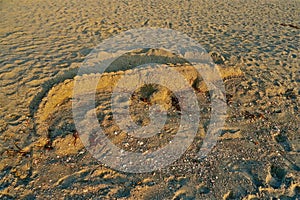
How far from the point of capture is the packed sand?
3.46 meters

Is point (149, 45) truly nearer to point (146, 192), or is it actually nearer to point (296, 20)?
point (146, 192)

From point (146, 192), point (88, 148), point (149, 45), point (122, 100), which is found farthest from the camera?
point (149, 45)

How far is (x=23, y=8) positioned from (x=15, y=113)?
19.0 ft

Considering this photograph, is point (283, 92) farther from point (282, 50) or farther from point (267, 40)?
point (267, 40)

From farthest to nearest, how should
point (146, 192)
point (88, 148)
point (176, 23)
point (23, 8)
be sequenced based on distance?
point (23, 8) → point (176, 23) → point (88, 148) → point (146, 192)

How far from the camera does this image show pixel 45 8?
9.01 meters

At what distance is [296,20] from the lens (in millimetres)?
8648

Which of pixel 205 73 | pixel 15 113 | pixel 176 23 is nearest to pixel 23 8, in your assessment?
pixel 176 23

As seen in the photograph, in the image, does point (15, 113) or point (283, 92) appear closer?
point (15, 113)

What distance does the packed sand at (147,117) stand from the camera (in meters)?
3.46

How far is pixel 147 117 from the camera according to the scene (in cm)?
446

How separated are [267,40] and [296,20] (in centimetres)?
230

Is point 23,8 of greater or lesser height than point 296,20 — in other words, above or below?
above

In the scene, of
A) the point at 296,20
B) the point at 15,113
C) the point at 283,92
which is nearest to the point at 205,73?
the point at 283,92
